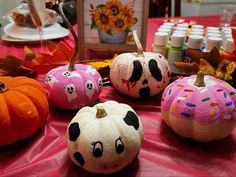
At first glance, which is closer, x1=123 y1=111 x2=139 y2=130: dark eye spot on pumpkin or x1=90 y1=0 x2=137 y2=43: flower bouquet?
x1=123 y1=111 x2=139 y2=130: dark eye spot on pumpkin

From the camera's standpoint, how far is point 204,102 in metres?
0.52

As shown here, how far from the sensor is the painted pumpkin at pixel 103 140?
1.44ft

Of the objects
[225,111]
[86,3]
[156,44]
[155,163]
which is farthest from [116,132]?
[86,3]

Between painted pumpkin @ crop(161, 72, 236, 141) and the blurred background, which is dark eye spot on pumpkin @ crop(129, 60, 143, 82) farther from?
the blurred background

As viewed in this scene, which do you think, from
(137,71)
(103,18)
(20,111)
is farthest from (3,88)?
(103,18)

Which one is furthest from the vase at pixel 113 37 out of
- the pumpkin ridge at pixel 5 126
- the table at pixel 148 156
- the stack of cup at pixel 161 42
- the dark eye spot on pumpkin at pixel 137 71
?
the pumpkin ridge at pixel 5 126

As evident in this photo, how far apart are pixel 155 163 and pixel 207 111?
0.46 feet

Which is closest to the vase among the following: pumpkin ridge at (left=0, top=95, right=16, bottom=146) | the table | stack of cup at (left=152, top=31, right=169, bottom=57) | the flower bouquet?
the flower bouquet

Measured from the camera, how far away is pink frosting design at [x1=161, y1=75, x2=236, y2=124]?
0.51 meters

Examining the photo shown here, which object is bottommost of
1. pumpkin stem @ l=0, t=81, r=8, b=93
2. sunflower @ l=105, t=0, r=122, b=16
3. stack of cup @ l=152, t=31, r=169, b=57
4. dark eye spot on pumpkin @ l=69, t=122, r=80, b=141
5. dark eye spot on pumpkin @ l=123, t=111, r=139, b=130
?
dark eye spot on pumpkin @ l=69, t=122, r=80, b=141

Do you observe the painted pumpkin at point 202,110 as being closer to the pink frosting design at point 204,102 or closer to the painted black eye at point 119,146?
the pink frosting design at point 204,102

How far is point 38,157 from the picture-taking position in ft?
1.69

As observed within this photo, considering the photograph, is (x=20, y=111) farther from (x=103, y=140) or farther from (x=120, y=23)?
(x=120, y=23)

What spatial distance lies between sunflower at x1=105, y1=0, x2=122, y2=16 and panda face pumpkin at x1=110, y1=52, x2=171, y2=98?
0.71ft
